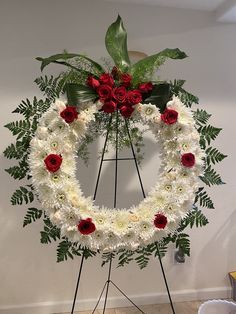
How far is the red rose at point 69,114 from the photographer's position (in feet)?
4.55

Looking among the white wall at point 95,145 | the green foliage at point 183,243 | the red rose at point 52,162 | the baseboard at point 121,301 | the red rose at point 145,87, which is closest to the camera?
the red rose at point 52,162

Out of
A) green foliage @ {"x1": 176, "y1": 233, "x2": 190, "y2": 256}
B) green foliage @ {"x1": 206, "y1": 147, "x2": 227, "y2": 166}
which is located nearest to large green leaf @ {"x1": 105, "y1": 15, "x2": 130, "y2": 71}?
green foliage @ {"x1": 206, "y1": 147, "x2": 227, "y2": 166}

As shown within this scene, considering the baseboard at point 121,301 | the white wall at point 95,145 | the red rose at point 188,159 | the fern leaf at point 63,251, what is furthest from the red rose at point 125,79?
the baseboard at point 121,301

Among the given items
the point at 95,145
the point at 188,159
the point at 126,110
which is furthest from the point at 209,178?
the point at 95,145

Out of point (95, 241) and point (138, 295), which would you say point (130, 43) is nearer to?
point (95, 241)

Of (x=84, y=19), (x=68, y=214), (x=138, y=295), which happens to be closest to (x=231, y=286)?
(x=138, y=295)

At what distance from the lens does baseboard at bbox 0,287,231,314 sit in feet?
6.98

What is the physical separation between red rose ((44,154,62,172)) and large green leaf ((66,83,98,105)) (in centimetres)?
27

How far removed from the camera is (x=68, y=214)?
139 centimetres

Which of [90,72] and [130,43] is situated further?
[130,43]

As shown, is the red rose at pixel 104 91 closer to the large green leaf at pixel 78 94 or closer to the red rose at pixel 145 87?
the large green leaf at pixel 78 94

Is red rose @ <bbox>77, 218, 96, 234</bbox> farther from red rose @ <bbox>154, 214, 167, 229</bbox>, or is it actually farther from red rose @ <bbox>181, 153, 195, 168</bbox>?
red rose @ <bbox>181, 153, 195, 168</bbox>

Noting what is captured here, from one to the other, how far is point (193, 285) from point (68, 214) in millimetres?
1449

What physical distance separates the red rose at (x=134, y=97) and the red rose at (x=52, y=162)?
443 millimetres
